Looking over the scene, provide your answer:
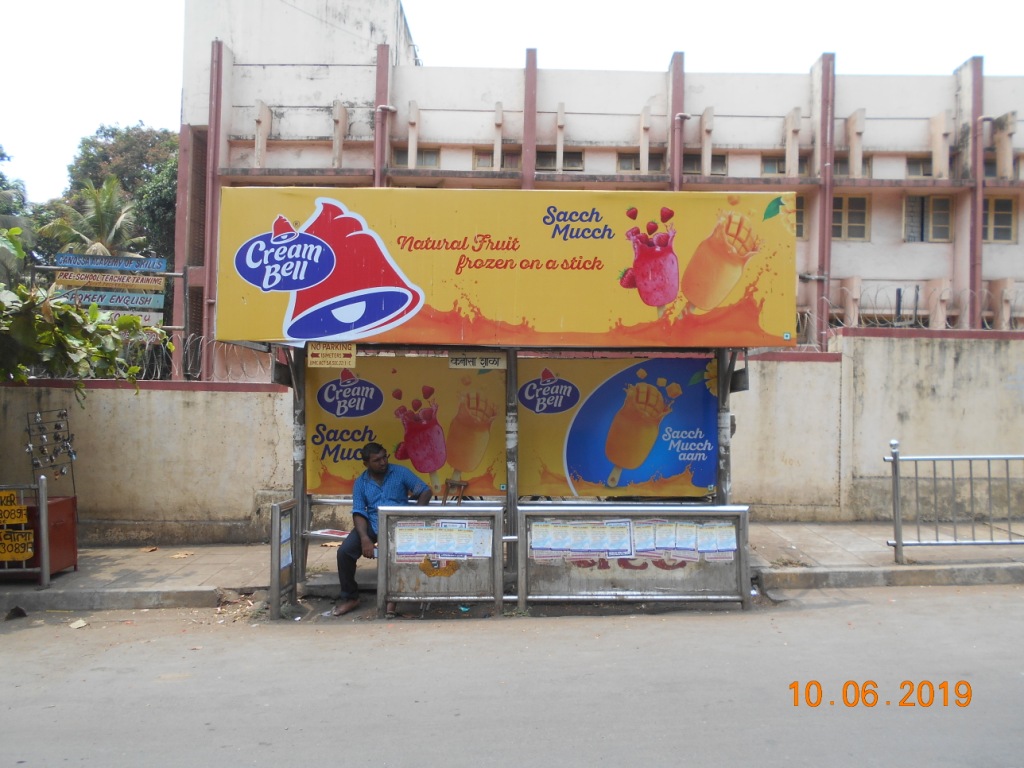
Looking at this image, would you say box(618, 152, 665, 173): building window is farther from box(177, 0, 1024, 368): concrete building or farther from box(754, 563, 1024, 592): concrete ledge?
box(754, 563, 1024, 592): concrete ledge

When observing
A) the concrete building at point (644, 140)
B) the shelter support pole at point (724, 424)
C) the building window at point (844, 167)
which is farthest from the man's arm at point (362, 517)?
the building window at point (844, 167)

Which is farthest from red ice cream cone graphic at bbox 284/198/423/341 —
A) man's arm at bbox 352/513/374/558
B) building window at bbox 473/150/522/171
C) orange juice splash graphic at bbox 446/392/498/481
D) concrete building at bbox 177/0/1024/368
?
building window at bbox 473/150/522/171

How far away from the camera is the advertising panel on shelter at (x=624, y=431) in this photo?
27.2 feet

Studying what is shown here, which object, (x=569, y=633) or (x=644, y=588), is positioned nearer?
(x=569, y=633)

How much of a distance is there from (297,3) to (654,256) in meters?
17.7

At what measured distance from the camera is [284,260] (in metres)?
7.12

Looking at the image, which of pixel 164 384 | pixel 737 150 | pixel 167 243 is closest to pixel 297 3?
pixel 167 243

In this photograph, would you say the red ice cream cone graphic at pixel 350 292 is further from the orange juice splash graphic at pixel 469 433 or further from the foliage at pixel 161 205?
the foliage at pixel 161 205

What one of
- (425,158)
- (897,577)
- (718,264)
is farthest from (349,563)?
(425,158)

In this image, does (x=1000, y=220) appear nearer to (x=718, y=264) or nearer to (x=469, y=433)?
(x=718, y=264)

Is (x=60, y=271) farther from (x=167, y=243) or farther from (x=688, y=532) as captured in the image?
(x=167, y=243)

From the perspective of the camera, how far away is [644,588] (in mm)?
7004

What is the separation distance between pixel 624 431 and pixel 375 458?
2637mm

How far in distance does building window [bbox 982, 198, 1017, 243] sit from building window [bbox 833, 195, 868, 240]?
3254 mm
